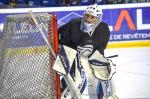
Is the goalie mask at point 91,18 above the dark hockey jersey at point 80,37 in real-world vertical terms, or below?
above

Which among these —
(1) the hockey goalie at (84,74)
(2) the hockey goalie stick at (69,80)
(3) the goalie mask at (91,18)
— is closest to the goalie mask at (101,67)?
(1) the hockey goalie at (84,74)

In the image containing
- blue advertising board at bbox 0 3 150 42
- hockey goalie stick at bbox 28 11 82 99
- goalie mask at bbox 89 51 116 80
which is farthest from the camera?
blue advertising board at bbox 0 3 150 42

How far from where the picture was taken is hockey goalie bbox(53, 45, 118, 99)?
328 centimetres

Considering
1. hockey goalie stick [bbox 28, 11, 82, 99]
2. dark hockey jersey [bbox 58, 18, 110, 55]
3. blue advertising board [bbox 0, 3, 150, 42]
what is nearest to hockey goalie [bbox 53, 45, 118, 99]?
hockey goalie stick [bbox 28, 11, 82, 99]

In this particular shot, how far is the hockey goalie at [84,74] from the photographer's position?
3275 millimetres

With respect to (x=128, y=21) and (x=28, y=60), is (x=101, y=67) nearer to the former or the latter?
(x=28, y=60)

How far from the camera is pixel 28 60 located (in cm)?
338

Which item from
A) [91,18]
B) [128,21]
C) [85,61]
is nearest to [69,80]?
[85,61]

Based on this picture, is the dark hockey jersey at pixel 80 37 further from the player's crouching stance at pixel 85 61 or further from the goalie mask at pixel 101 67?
the goalie mask at pixel 101 67

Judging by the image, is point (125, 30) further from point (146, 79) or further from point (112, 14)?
point (146, 79)

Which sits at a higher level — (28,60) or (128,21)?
(28,60)

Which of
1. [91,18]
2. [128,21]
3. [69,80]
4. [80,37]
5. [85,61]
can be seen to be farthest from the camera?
[128,21]

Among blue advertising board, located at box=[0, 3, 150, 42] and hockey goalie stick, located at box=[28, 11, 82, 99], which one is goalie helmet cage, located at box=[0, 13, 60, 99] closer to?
hockey goalie stick, located at box=[28, 11, 82, 99]

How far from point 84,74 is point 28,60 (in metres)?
0.36
